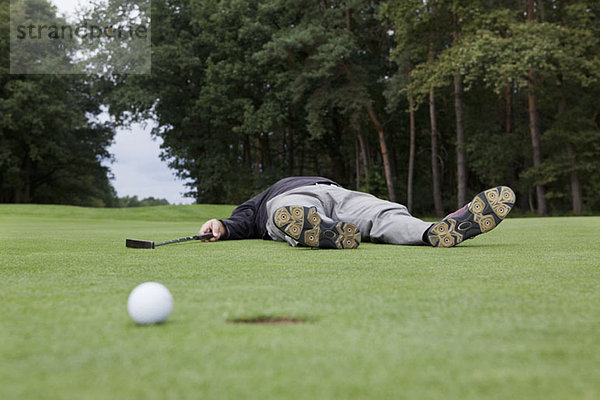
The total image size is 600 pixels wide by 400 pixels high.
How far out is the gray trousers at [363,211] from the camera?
13.3ft

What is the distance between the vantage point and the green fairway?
972mm

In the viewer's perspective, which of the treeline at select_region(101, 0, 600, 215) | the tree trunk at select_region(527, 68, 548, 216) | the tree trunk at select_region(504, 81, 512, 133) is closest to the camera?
the treeline at select_region(101, 0, 600, 215)

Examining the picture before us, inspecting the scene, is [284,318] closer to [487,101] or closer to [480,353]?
[480,353]

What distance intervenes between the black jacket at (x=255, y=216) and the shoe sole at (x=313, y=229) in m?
1.15

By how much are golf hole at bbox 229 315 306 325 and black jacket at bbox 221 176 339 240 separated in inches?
131

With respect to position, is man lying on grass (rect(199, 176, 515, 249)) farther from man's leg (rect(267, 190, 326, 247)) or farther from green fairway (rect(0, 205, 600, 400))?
green fairway (rect(0, 205, 600, 400))

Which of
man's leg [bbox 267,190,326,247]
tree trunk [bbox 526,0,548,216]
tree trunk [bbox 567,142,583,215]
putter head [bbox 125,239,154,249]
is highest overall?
tree trunk [bbox 526,0,548,216]

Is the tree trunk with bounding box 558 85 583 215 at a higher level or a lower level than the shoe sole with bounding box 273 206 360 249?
higher

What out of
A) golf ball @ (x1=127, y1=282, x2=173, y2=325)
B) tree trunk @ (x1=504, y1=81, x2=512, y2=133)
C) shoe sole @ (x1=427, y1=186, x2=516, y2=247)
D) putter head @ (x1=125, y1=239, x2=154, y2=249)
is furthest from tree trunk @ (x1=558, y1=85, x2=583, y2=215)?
golf ball @ (x1=127, y1=282, x2=173, y2=325)

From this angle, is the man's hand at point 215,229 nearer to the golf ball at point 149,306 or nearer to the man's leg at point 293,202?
the man's leg at point 293,202

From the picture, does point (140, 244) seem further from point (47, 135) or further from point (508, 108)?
point (47, 135)

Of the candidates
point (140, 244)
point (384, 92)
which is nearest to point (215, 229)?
point (140, 244)

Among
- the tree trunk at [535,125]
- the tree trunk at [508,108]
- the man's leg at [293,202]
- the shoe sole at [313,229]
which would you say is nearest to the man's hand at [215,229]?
the man's leg at [293,202]

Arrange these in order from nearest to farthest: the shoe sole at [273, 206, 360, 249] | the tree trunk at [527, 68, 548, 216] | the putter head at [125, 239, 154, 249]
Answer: the shoe sole at [273, 206, 360, 249] < the putter head at [125, 239, 154, 249] < the tree trunk at [527, 68, 548, 216]
